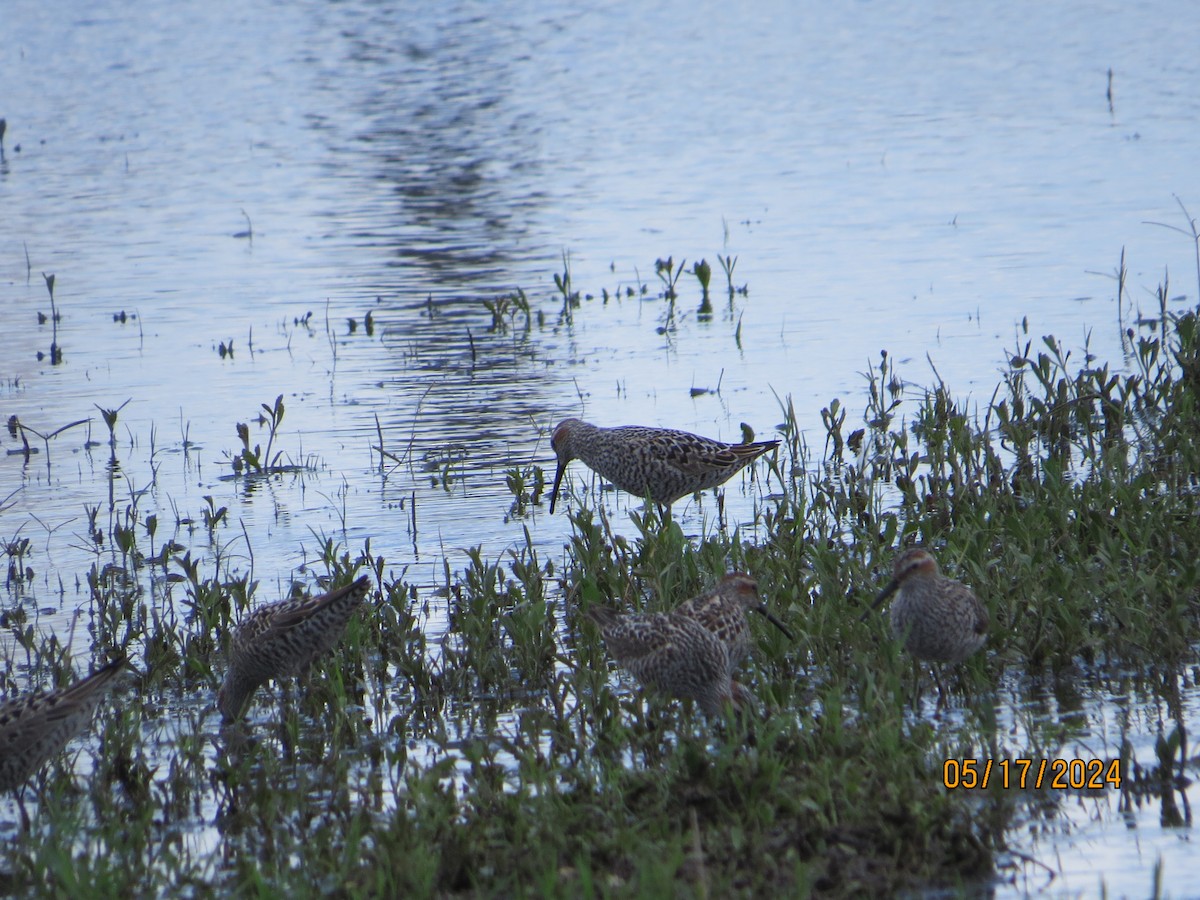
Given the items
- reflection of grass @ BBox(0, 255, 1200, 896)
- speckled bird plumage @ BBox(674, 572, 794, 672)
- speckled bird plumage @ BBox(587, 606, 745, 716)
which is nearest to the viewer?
reflection of grass @ BBox(0, 255, 1200, 896)

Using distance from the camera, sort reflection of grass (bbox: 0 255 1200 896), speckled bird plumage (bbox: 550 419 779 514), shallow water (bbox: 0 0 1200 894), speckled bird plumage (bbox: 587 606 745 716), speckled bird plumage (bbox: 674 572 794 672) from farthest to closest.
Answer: shallow water (bbox: 0 0 1200 894) < speckled bird plumage (bbox: 550 419 779 514) < speckled bird plumage (bbox: 674 572 794 672) < speckled bird plumage (bbox: 587 606 745 716) < reflection of grass (bbox: 0 255 1200 896)

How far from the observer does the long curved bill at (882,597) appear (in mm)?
6844

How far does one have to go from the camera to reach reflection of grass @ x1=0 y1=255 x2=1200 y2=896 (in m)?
5.30

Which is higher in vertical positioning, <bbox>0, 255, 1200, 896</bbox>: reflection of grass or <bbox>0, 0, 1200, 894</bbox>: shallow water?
<bbox>0, 0, 1200, 894</bbox>: shallow water

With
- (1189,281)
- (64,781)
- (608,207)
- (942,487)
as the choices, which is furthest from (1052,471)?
(608,207)

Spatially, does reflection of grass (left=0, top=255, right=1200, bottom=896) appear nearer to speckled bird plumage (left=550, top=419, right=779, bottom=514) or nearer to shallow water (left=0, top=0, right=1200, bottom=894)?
speckled bird plumage (left=550, top=419, right=779, bottom=514)

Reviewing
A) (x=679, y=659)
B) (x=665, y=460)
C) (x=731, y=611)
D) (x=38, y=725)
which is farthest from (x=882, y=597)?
(x=38, y=725)

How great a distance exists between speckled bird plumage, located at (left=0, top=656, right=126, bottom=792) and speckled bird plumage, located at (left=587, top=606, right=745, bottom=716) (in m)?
1.97

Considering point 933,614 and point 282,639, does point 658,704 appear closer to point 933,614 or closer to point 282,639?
point 933,614

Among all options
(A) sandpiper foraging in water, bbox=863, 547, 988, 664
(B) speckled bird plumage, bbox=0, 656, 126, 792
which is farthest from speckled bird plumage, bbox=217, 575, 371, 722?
Answer: (A) sandpiper foraging in water, bbox=863, 547, 988, 664

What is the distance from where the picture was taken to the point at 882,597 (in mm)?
6973

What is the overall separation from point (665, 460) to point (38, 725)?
4.25m

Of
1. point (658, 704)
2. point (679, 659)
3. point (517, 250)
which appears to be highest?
point (517, 250)

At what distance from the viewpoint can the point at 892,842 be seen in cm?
527
